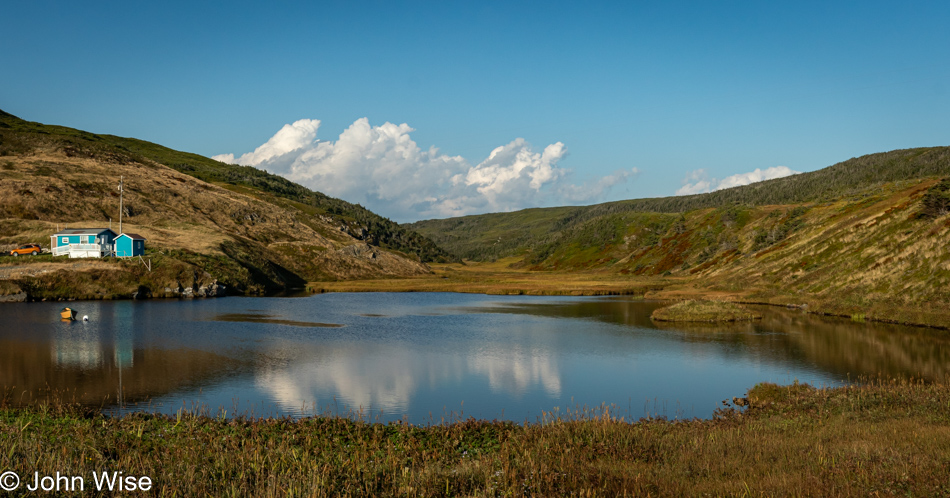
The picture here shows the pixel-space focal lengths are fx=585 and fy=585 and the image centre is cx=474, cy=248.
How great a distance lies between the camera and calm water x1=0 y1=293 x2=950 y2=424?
29.1 meters

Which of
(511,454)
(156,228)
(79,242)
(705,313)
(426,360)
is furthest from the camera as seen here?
(156,228)

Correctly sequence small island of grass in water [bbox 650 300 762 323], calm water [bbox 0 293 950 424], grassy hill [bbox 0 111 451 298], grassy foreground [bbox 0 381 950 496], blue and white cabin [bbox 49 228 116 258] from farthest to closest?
blue and white cabin [bbox 49 228 116 258] < grassy hill [bbox 0 111 451 298] < small island of grass in water [bbox 650 300 762 323] < calm water [bbox 0 293 950 424] < grassy foreground [bbox 0 381 950 496]

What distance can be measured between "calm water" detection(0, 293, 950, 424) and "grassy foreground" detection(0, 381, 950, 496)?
4344 millimetres

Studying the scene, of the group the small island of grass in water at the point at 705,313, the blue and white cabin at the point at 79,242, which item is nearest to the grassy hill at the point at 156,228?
the blue and white cabin at the point at 79,242

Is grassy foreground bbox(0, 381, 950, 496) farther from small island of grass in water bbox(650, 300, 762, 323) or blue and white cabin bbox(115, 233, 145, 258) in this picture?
blue and white cabin bbox(115, 233, 145, 258)

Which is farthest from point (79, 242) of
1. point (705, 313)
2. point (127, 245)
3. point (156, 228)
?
point (705, 313)

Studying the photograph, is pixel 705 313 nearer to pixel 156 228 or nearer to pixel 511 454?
pixel 511 454

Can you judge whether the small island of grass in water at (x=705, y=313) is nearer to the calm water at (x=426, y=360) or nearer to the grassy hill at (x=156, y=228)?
the calm water at (x=426, y=360)

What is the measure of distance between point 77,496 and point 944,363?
49006 millimetres

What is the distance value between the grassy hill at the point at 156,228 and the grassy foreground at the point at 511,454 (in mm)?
76882

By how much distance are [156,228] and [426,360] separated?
352 ft

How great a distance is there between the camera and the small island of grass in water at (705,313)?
66062 millimetres

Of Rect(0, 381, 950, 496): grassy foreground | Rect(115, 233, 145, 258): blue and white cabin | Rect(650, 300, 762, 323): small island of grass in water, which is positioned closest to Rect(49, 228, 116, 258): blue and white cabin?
Rect(115, 233, 145, 258): blue and white cabin

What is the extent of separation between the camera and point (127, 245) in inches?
4011
